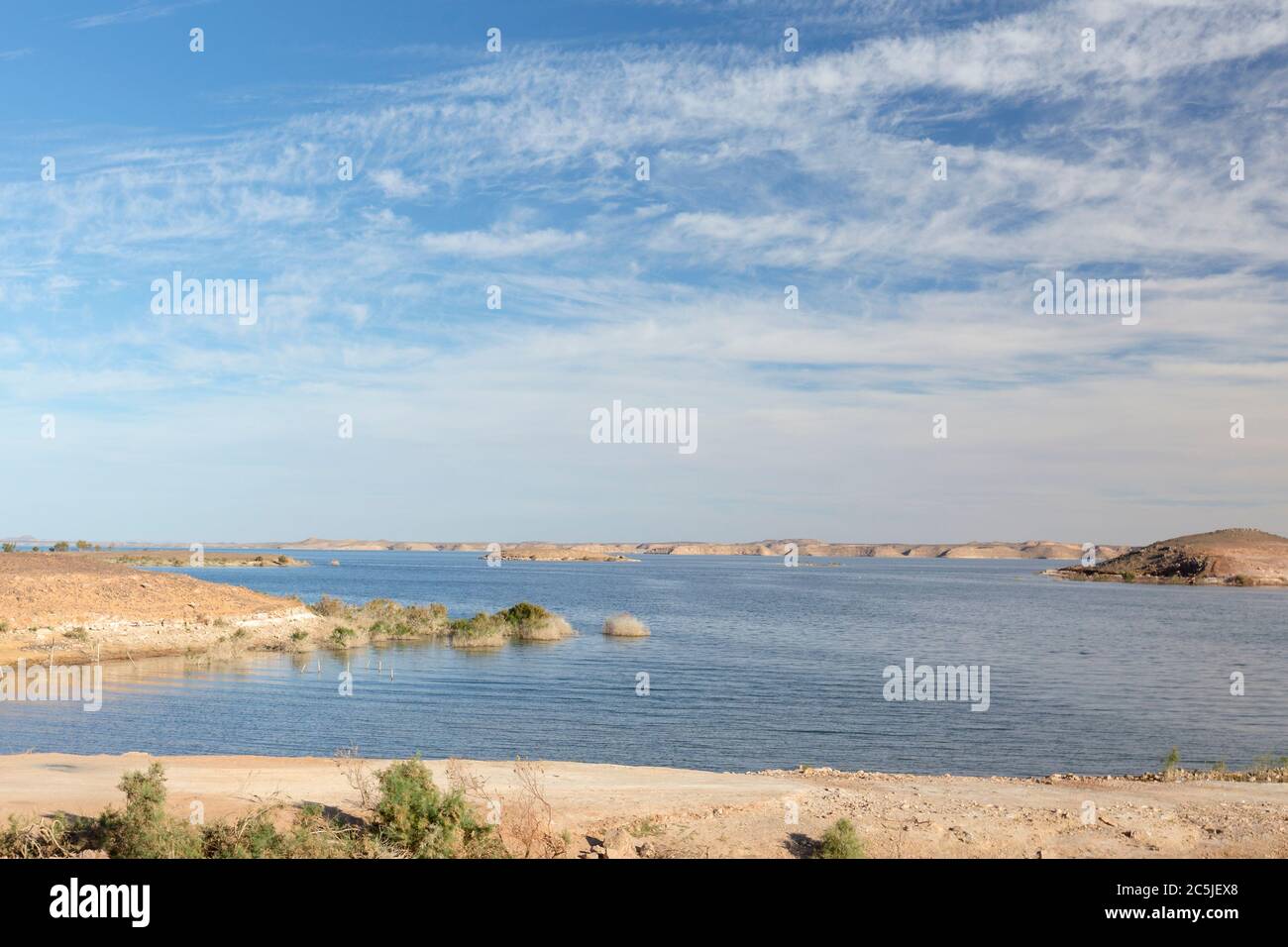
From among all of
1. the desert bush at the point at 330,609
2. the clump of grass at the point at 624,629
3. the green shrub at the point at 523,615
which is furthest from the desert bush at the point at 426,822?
the desert bush at the point at 330,609

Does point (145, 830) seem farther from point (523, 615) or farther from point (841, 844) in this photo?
point (523, 615)

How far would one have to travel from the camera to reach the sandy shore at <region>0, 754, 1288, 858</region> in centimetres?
1546

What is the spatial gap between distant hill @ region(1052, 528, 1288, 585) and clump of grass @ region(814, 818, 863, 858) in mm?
176200

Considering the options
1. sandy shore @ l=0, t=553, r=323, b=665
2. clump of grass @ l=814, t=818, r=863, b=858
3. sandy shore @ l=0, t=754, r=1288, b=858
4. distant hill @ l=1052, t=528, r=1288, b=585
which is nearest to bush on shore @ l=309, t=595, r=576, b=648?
sandy shore @ l=0, t=553, r=323, b=665

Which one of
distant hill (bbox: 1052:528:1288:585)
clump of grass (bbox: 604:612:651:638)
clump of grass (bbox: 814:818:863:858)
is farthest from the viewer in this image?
distant hill (bbox: 1052:528:1288:585)

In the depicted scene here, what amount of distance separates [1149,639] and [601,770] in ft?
178

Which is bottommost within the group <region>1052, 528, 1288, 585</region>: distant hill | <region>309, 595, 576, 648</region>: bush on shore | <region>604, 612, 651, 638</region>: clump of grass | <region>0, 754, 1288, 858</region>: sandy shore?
<region>1052, 528, 1288, 585</region>: distant hill

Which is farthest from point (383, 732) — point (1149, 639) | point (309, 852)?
point (1149, 639)

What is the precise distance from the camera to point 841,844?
14.5 meters

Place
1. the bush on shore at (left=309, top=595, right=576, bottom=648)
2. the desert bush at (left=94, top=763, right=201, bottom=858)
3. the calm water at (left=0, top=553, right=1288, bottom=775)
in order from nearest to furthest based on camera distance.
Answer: the desert bush at (left=94, top=763, right=201, bottom=858) < the calm water at (left=0, top=553, right=1288, bottom=775) < the bush on shore at (left=309, top=595, right=576, bottom=648)

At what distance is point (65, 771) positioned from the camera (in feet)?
68.4

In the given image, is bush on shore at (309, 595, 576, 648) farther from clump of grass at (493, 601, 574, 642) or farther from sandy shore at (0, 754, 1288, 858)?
sandy shore at (0, 754, 1288, 858)
